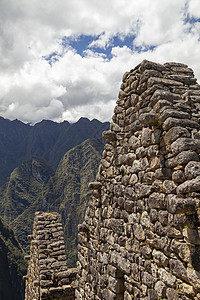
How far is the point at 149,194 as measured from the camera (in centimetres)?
326

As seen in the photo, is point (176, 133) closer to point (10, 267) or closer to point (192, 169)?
point (192, 169)

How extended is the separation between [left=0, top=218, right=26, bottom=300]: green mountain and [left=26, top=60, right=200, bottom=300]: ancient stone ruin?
211 feet

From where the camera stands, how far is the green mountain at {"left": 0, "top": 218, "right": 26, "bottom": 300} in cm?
6144

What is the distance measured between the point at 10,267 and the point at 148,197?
246 ft

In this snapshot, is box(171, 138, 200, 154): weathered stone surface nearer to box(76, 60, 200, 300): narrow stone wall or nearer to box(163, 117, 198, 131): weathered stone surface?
box(76, 60, 200, 300): narrow stone wall

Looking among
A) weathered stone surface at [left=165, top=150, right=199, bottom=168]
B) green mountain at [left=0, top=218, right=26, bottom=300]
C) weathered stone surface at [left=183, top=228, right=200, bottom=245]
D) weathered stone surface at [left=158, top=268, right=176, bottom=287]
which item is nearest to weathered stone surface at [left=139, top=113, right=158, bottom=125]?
weathered stone surface at [left=165, top=150, right=199, bottom=168]

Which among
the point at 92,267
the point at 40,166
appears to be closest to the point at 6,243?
the point at 92,267

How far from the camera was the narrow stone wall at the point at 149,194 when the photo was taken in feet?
8.73

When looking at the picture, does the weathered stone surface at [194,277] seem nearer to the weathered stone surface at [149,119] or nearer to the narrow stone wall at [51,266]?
the weathered stone surface at [149,119]

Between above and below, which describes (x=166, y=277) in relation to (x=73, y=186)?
below

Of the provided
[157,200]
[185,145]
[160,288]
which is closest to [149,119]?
[185,145]

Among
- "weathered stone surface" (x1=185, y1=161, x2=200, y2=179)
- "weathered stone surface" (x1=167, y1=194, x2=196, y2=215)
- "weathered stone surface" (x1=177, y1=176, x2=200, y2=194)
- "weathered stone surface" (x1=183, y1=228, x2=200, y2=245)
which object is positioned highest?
"weathered stone surface" (x1=185, y1=161, x2=200, y2=179)

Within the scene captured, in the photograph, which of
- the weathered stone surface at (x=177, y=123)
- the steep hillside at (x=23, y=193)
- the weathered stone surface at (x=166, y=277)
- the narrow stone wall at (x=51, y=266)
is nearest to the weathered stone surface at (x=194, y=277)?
the weathered stone surface at (x=166, y=277)

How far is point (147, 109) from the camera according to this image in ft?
11.6
